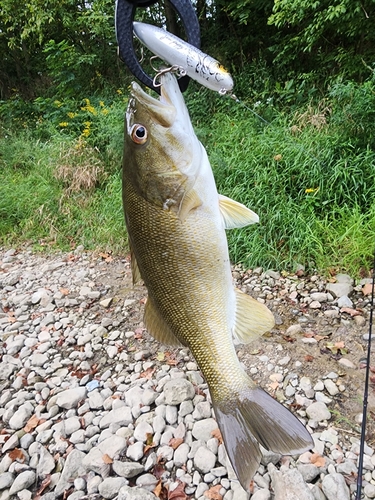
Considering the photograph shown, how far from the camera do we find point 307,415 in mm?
2391

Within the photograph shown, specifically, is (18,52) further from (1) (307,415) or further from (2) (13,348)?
(1) (307,415)

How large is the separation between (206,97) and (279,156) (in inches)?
112

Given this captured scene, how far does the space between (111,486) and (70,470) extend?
32 cm

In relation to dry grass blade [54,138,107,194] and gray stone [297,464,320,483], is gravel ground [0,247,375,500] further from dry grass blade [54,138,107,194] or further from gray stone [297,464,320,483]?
dry grass blade [54,138,107,194]

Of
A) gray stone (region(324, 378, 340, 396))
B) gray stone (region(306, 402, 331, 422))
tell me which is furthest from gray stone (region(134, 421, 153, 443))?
gray stone (region(324, 378, 340, 396))

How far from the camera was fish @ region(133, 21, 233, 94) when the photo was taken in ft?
3.37

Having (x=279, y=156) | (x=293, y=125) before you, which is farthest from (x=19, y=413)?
(x=293, y=125)

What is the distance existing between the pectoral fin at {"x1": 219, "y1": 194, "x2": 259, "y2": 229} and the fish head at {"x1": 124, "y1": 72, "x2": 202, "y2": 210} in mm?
154

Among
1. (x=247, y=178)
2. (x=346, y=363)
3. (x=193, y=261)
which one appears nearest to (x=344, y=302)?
(x=346, y=363)

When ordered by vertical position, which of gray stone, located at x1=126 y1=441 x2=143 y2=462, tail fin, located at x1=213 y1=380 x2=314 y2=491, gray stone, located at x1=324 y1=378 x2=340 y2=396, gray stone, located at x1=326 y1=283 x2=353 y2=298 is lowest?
gray stone, located at x1=126 y1=441 x2=143 y2=462

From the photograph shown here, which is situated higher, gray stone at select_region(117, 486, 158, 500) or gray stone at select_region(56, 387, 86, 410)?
gray stone at select_region(117, 486, 158, 500)

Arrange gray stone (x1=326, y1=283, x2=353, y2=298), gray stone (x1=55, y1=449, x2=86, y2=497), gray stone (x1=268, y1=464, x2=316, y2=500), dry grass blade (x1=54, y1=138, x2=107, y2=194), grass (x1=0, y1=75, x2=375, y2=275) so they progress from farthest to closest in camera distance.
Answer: dry grass blade (x1=54, y1=138, x2=107, y2=194) < grass (x1=0, y1=75, x2=375, y2=275) < gray stone (x1=326, y1=283, x2=353, y2=298) < gray stone (x1=55, y1=449, x2=86, y2=497) < gray stone (x1=268, y1=464, x2=316, y2=500)

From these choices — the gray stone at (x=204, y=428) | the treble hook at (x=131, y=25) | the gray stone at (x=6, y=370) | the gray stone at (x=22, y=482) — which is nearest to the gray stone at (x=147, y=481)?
the gray stone at (x=204, y=428)

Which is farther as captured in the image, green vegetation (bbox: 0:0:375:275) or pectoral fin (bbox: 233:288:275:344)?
green vegetation (bbox: 0:0:375:275)
